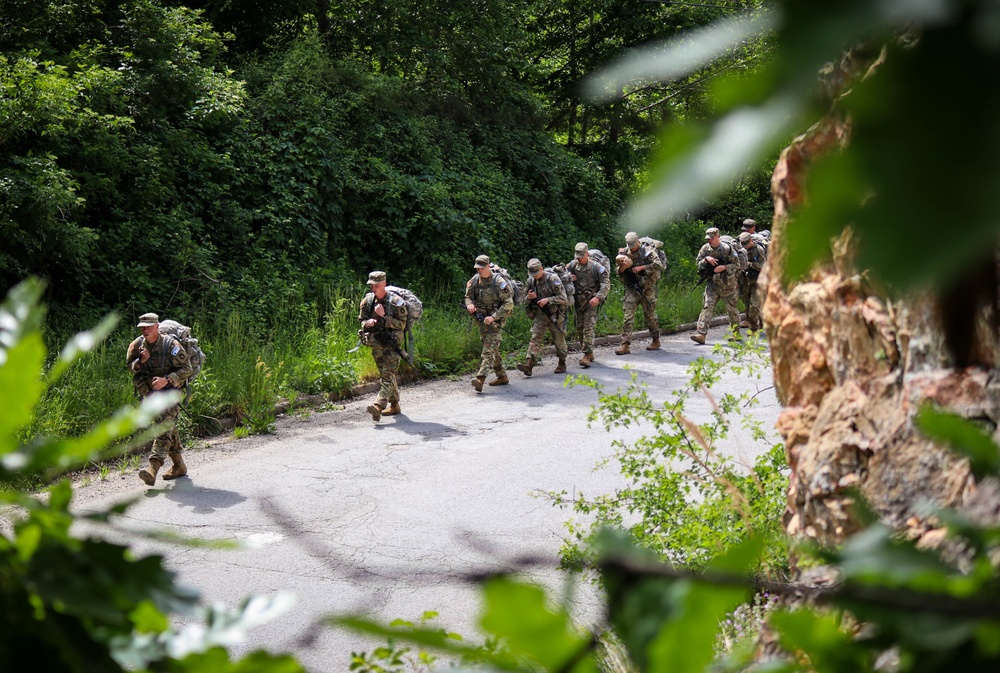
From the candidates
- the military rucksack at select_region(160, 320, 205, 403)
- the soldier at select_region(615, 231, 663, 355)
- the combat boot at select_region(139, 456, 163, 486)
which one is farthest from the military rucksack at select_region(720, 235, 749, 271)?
the combat boot at select_region(139, 456, 163, 486)

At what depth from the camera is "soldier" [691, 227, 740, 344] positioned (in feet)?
50.5

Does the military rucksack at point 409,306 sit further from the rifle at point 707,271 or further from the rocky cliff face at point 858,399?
the rocky cliff face at point 858,399

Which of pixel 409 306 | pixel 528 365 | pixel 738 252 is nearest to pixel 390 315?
pixel 409 306

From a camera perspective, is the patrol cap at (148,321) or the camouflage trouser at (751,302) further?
the camouflage trouser at (751,302)

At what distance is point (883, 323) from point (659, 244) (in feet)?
41.1

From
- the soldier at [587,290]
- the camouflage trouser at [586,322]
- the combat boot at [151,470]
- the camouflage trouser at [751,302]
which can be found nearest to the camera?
the combat boot at [151,470]

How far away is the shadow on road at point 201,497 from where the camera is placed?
7726 mm

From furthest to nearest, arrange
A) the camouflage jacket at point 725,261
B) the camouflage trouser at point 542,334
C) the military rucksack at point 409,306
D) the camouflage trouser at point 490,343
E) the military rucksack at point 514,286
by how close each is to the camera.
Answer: the camouflage jacket at point 725,261
the camouflage trouser at point 542,334
the military rucksack at point 514,286
the camouflage trouser at point 490,343
the military rucksack at point 409,306

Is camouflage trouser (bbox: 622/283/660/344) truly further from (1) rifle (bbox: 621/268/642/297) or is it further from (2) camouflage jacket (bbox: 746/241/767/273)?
(2) camouflage jacket (bbox: 746/241/767/273)

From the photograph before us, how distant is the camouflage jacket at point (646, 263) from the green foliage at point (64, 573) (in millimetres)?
14498

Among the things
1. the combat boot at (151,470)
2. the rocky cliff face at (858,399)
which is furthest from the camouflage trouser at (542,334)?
the rocky cliff face at (858,399)

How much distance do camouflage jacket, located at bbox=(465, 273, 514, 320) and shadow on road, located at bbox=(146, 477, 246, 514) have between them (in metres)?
5.04

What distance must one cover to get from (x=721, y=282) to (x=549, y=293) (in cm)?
363

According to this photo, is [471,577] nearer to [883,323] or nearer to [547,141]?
[883,323]
